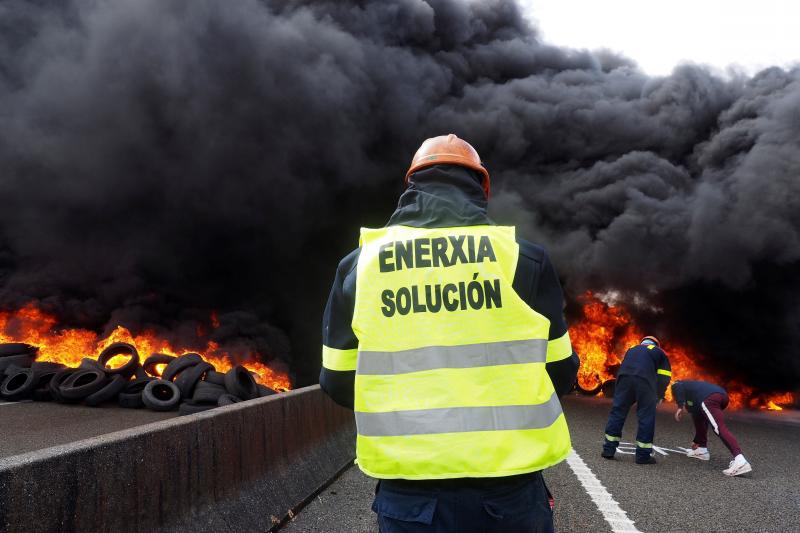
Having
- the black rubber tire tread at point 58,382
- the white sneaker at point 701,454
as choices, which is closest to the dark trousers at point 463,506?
the white sneaker at point 701,454

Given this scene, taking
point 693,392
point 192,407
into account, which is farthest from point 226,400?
point 693,392

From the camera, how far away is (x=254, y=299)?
19422mm

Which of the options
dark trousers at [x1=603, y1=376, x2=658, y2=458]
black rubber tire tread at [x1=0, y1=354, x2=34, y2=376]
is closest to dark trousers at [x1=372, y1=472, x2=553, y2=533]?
dark trousers at [x1=603, y1=376, x2=658, y2=458]

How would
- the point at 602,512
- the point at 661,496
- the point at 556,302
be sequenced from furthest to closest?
1. the point at 661,496
2. the point at 602,512
3. the point at 556,302

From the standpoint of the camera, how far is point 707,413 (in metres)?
6.20

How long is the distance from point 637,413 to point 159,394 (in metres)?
6.96

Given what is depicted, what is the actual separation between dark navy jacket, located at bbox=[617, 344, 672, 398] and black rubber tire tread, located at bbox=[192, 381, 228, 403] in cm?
569

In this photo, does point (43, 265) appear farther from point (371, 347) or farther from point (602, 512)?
point (371, 347)

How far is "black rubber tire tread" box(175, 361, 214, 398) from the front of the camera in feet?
29.8

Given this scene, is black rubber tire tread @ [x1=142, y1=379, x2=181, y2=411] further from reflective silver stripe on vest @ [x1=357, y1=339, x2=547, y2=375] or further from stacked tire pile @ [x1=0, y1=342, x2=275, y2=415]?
reflective silver stripe on vest @ [x1=357, y1=339, x2=547, y2=375]

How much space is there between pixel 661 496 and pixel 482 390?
4201mm

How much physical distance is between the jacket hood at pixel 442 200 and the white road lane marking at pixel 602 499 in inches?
118

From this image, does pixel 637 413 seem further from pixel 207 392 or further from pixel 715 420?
pixel 207 392

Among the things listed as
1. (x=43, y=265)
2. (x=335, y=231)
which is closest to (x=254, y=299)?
(x=335, y=231)
